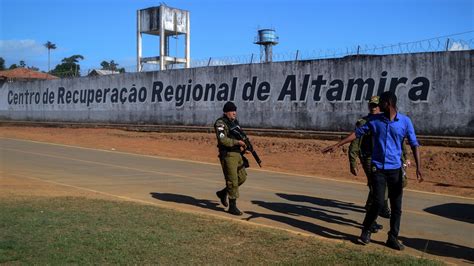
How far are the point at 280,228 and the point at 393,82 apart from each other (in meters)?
14.7

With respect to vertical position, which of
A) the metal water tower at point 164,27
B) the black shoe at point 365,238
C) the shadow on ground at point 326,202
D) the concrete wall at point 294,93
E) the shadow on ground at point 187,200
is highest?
the metal water tower at point 164,27

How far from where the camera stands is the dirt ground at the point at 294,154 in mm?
14609

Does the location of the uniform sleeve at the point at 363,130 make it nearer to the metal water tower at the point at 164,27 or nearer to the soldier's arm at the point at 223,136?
the soldier's arm at the point at 223,136

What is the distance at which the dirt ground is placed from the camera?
575 inches

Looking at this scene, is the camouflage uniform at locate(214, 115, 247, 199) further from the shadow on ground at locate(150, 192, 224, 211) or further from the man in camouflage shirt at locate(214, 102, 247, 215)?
the shadow on ground at locate(150, 192, 224, 211)

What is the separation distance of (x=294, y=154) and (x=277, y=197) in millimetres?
9725

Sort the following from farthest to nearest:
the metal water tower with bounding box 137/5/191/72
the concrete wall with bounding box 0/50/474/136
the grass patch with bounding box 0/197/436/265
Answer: the metal water tower with bounding box 137/5/191/72
the concrete wall with bounding box 0/50/474/136
the grass patch with bounding box 0/197/436/265

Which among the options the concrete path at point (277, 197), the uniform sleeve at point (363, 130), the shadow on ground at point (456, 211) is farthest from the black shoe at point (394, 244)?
the shadow on ground at point (456, 211)

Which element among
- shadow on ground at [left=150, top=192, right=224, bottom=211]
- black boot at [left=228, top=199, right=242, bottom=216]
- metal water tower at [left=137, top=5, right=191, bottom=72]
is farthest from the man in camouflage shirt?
metal water tower at [left=137, top=5, right=191, bottom=72]

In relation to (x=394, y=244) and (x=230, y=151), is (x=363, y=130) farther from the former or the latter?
(x=230, y=151)

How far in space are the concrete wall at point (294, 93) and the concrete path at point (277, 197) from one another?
7.52 meters

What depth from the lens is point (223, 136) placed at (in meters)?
8.51

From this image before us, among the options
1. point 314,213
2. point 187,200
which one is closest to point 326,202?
point 314,213

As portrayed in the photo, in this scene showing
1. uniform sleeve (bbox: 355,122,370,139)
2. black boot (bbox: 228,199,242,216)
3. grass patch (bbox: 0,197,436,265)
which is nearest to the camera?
grass patch (bbox: 0,197,436,265)
